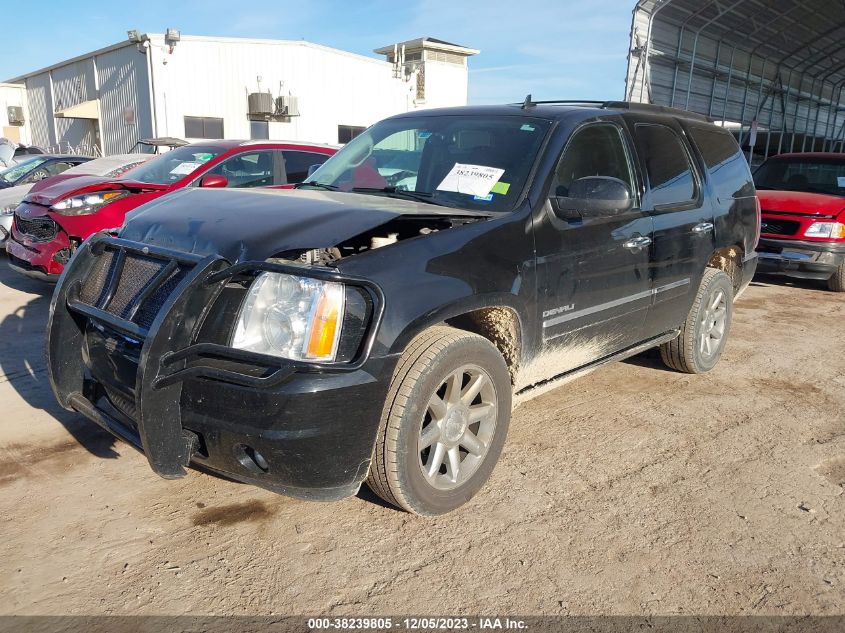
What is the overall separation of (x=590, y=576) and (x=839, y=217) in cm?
711

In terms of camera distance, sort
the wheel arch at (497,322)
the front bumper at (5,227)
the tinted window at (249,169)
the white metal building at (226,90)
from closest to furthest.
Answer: the wheel arch at (497,322), the tinted window at (249,169), the front bumper at (5,227), the white metal building at (226,90)

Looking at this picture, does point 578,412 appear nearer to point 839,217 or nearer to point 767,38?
point 839,217

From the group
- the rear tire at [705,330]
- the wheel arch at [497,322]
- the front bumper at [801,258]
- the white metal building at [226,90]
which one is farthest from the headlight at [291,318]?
the white metal building at [226,90]

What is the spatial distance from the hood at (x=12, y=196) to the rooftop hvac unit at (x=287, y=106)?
12.7 m

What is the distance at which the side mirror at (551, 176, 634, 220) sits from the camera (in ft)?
11.3

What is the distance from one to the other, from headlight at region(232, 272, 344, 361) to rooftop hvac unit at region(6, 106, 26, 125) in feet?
108

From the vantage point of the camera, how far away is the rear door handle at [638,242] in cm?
392

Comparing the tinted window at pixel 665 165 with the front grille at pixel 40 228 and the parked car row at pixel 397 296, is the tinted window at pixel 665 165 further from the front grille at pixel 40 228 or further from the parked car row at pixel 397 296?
the front grille at pixel 40 228

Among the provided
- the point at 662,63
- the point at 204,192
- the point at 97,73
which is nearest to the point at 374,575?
the point at 204,192

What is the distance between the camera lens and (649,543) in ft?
9.58

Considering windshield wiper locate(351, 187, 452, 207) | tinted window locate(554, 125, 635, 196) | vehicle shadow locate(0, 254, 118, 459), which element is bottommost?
vehicle shadow locate(0, 254, 118, 459)

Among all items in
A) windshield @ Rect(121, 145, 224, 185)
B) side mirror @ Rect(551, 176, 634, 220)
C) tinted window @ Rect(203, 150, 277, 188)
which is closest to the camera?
side mirror @ Rect(551, 176, 634, 220)

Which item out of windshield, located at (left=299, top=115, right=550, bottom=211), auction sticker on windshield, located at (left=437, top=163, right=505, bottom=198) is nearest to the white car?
windshield, located at (left=299, top=115, right=550, bottom=211)

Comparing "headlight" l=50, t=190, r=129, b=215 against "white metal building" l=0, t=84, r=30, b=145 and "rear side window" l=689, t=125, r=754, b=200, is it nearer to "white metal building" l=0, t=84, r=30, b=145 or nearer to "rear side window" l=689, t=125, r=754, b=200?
"rear side window" l=689, t=125, r=754, b=200
